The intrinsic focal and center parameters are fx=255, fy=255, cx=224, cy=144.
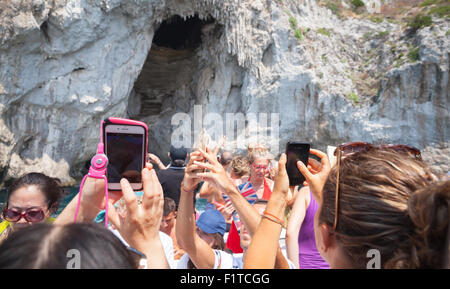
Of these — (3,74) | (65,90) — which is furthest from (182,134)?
(3,74)

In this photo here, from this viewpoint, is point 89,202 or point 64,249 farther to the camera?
point 89,202

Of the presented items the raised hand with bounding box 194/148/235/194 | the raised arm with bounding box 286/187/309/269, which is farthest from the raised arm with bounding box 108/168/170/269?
the raised arm with bounding box 286/187/309/269

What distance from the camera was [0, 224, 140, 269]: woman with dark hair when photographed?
617 mm

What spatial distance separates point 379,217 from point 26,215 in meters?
1.71

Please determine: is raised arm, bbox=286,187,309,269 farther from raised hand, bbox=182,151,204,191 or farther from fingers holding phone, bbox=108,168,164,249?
fingers holding phone, bbox=108,168,164,249

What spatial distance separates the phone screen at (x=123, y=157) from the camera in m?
1.36

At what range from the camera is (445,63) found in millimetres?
10078

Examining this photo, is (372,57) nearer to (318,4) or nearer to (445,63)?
(445,63)

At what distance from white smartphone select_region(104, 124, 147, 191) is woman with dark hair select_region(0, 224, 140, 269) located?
0.66 metres

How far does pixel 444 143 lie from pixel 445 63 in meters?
3.21

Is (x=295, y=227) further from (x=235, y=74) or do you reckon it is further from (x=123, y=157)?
(x=235, y=74)

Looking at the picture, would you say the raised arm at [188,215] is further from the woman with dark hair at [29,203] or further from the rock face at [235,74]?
the rock face at [235,74]

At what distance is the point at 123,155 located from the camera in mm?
1394

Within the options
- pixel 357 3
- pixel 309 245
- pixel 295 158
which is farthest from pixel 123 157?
pixel 357 3
